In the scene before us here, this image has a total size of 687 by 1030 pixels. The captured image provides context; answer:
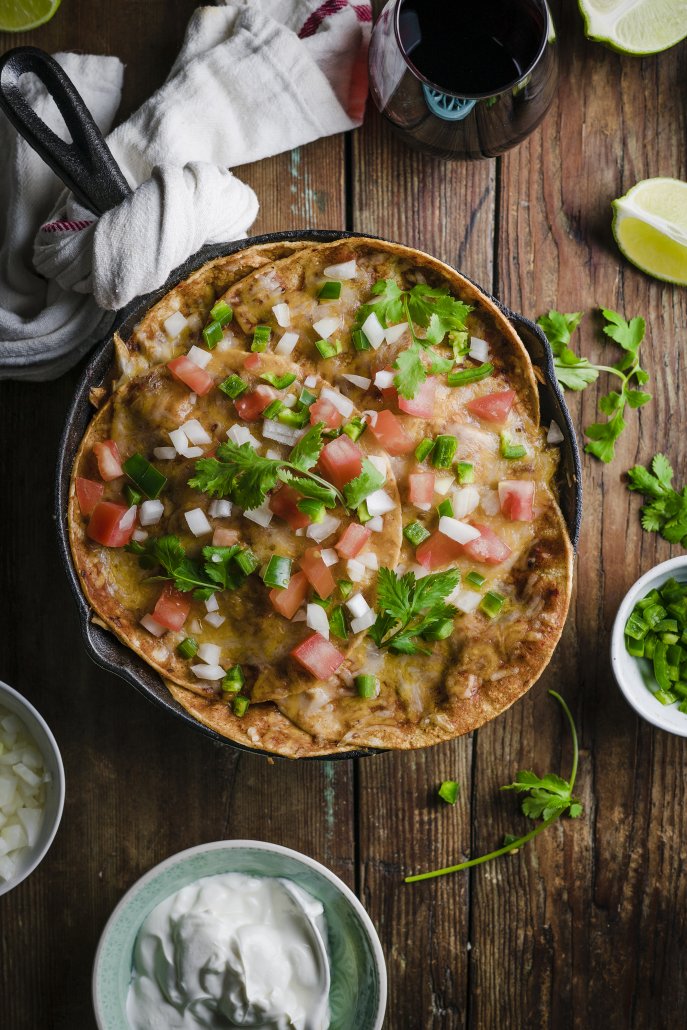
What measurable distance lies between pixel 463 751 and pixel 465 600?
2.23 feet

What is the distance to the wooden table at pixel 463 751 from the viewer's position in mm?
2652

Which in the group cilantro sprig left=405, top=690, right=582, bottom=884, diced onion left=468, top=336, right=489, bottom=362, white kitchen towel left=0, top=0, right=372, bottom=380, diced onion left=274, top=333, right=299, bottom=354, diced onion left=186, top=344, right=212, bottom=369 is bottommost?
cilantro sprig left=405, top=690, right=582, bottom=884

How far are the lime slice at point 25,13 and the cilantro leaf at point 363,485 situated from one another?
1662 mm

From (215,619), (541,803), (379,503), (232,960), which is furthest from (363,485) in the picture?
(232,960)

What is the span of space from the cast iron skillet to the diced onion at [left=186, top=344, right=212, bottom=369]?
0.18 m

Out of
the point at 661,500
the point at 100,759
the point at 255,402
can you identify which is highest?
the point at 255,402

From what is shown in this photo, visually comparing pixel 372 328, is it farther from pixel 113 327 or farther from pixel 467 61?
pixel 467 61

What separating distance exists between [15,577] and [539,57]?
1.98 metres

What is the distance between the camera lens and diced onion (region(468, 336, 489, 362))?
7.48ft

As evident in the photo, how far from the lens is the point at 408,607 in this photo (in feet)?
6.94

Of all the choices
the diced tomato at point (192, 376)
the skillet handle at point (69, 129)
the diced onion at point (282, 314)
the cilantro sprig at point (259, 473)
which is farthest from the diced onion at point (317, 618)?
the skillet handle at point (69, 129)

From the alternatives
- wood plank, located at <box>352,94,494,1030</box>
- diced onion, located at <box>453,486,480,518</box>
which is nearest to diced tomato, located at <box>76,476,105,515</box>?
diced onion, located at <box>453,486,480,518</box>

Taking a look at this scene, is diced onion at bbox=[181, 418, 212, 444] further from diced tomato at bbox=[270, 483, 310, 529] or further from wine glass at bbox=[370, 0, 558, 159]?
wine glass at bbox=[370, 0, 558, 159]

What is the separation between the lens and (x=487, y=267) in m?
2.69
